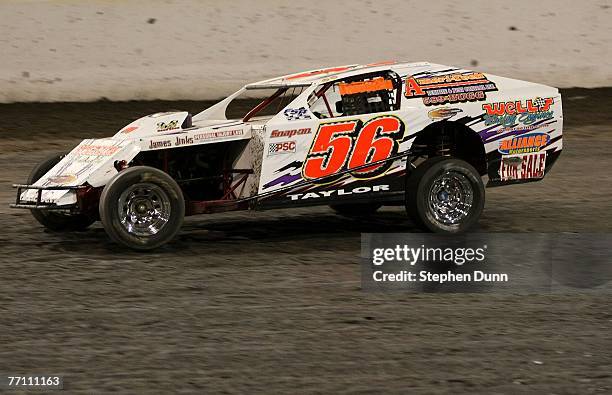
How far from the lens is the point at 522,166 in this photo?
30.6 feet

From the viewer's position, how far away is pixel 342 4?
16.5 m

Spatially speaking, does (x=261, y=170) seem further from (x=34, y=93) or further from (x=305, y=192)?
(x=34, y=93)

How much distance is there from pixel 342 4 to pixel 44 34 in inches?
164

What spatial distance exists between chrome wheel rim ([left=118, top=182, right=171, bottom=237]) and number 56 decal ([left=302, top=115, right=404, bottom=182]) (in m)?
1.09

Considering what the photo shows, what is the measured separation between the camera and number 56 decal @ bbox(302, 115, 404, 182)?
8.66 m

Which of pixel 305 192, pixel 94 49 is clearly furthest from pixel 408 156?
pixel 94 49

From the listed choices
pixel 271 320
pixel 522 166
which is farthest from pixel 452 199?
pixel 271 320

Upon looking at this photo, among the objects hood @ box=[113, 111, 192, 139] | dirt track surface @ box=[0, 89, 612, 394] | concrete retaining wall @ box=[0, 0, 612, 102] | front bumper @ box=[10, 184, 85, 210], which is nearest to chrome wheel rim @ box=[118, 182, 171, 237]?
dirt track surface @ box=[0, 89, 612, 394]

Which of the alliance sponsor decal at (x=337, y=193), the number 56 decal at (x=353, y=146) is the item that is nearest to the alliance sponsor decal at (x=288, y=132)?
the number 56 decal at (x=353, y=146)

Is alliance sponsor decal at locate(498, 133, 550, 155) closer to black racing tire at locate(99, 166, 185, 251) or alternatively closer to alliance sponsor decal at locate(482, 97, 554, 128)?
alliance sponsor decal at locate(482, 97, 554, 128)

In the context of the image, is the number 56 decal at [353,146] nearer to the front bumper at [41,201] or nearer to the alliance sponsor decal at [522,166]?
the alliance sponsor decal at [522,166]

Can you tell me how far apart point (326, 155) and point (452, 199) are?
1.08 meters

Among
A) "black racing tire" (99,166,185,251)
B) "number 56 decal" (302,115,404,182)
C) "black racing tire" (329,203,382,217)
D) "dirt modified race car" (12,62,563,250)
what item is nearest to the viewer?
"black racing tire" (99,166,185,251)

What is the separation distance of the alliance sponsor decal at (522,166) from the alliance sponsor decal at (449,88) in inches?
22.4
